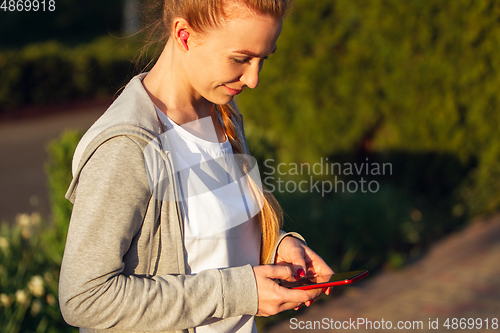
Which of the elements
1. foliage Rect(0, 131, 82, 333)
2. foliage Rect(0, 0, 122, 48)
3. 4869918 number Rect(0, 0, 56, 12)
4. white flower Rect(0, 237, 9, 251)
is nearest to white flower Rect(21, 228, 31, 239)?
foliage Rect(0, 131, 82, 333)

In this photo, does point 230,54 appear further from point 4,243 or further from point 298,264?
point 4,243

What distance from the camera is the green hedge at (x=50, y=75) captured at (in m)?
12.6

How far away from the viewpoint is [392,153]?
18.1 feet

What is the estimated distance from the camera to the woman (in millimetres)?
1074

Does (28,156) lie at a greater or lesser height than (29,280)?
lesser

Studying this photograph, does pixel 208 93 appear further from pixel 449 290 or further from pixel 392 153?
pixel 392 153

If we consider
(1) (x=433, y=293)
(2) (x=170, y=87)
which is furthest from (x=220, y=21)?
(1) (x=433, y=293)

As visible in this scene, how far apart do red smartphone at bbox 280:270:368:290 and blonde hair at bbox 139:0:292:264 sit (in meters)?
0.19

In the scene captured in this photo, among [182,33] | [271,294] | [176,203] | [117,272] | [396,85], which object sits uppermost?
[182,33]

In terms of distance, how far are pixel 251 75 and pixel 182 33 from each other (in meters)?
0.22

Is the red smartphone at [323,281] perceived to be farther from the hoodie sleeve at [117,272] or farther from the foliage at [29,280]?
the foliage at [29,280]

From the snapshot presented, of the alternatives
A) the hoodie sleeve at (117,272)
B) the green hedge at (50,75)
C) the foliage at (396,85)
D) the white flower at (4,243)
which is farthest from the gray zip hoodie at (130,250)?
the green hedge at (50,75)

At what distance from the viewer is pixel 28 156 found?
30.3ft

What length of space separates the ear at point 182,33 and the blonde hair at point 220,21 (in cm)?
2
